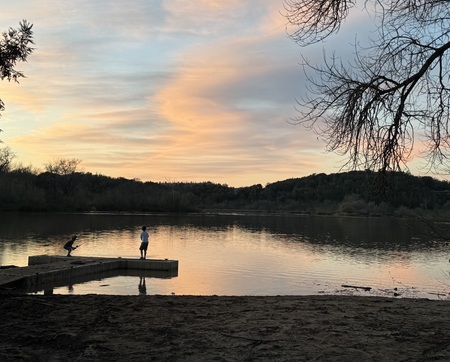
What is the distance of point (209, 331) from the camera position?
246 inches

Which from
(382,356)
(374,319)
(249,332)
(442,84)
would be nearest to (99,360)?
(249,332)

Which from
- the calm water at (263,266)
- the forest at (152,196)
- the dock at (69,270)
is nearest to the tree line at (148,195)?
the forest at (152,196)

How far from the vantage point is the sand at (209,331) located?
5277 millimetres

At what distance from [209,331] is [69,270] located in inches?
588

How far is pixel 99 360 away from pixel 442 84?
17.6ft

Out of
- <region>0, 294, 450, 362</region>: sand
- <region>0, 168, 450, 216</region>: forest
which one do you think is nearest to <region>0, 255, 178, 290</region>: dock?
<region>0, 294, 450, 362</region>: sand

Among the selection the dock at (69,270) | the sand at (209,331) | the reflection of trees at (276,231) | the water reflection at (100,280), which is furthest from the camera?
the reflection of trees at (276,231)

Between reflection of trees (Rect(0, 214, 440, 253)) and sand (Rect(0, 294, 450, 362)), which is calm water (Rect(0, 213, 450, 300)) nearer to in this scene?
reflection of trees (Rect(0, 214, 440, 253))

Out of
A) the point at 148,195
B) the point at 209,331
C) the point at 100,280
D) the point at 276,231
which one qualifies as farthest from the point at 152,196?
the point at 209,331

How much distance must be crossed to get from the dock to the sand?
7.26 metres

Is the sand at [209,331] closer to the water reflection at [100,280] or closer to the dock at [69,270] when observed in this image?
the dock at [69,270]

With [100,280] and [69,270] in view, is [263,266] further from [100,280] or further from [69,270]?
[69,270]

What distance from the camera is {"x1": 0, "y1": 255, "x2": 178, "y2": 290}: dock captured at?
54.5ft

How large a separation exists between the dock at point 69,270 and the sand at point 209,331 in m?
7.26
